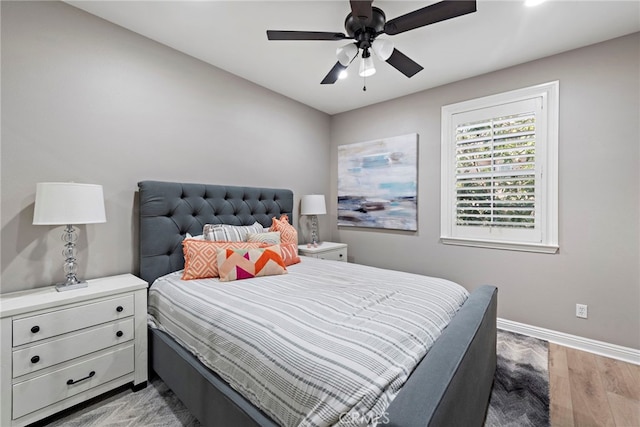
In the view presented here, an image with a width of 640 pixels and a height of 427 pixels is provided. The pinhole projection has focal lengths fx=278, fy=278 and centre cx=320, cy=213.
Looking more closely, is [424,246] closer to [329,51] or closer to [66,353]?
[329,51]

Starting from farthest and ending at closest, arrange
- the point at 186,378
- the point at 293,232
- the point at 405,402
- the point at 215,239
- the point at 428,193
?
the point at 428,193 → the point at 293,232 → the point at 215,239 → the point at 186,378 → the point at 405,402

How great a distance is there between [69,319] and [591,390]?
3.45 meters

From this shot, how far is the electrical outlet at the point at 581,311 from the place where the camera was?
2465 millimetres

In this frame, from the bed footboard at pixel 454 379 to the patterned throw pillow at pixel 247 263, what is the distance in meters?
1.35

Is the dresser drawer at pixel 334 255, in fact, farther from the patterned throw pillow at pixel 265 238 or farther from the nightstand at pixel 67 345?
the nightstand at pixel 67 345

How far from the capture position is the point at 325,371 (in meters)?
1.00

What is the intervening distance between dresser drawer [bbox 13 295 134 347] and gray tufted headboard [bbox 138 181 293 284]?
0.38m

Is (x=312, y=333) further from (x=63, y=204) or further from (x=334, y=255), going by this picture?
(x=334, y=255)

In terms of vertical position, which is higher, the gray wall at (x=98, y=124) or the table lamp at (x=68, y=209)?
the gray wall at (x=98, y=124)

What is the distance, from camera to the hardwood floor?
1677 mm

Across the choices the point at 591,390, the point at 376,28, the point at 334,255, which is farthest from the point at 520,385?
the point at 376,28

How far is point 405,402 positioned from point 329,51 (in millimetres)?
2658

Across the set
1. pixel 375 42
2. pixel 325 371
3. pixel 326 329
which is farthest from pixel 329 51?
pixel 325 371

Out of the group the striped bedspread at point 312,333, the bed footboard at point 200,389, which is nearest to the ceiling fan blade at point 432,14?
the striped bedspread at point 312,333
